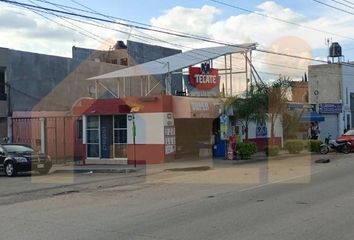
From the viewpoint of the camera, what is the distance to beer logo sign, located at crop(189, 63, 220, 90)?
31.5m

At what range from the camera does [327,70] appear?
52.4 metres

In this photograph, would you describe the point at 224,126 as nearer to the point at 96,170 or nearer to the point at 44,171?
the point at 96,170

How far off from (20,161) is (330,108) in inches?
1308

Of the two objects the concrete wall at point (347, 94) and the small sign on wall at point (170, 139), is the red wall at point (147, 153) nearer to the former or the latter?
the small sign on wall at point (170, 139)

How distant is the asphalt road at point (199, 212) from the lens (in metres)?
8.98

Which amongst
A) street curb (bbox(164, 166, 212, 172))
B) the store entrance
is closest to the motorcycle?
street curb (bbox(164, 166, 212, 172))

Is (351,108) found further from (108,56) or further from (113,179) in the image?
(113,179)

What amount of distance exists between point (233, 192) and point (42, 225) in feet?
18.8

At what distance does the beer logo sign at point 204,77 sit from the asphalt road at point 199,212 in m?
14.4

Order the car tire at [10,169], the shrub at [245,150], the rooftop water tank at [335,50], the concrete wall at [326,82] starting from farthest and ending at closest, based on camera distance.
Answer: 1. the rooftop water tank at [335,50]
2. the concrete wall at [326,82]
3. the shrub at [245,150]
4. the car tire at [10,169]

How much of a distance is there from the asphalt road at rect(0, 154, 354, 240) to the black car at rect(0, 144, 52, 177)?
7549mm

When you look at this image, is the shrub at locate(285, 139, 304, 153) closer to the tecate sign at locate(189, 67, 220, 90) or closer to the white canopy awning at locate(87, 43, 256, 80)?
the tecate sign at locate(189, 67, 220, 90)

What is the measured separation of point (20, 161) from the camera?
2342 centimetres

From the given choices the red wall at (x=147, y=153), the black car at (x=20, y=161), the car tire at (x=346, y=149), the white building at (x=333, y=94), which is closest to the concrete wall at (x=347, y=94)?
the white building at (x=333, y=94)
